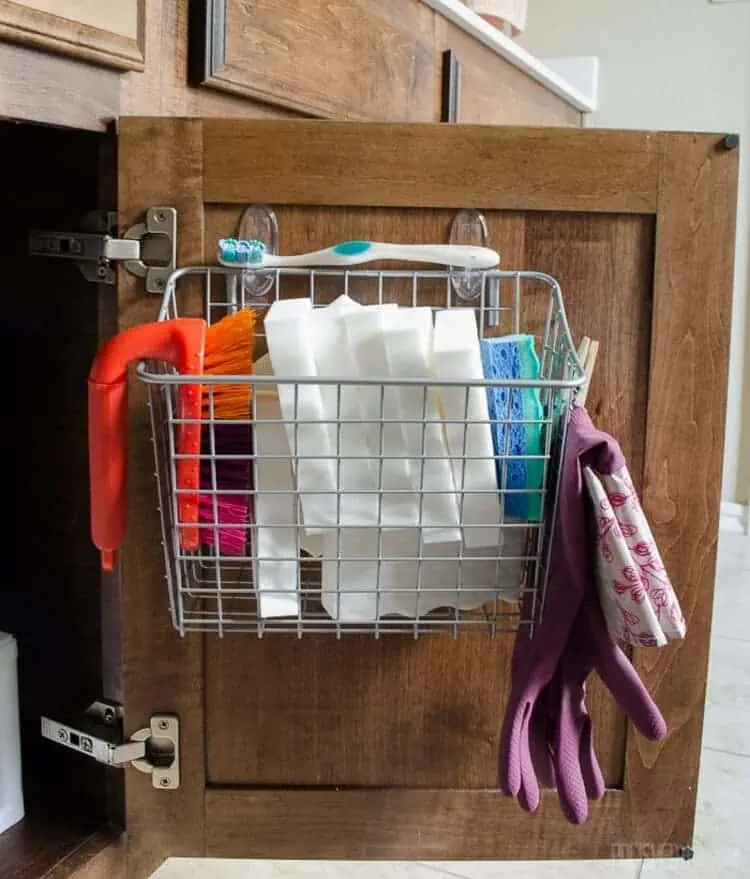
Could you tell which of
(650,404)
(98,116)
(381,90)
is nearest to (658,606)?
(650,404)

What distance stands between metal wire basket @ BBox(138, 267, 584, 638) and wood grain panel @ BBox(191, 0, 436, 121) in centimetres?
27

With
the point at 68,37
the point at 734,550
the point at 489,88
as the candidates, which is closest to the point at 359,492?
the point at 68,37

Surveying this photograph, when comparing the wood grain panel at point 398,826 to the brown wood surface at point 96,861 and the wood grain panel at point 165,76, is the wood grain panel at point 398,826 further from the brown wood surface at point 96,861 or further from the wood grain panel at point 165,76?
the wood grain panel at point 165,76

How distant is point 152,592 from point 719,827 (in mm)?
693

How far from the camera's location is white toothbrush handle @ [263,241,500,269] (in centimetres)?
88

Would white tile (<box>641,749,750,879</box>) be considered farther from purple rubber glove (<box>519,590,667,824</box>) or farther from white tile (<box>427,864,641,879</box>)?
purple rubber glove (<box>519,590,667,824</box>)

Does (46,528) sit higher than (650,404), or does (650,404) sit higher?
(650,404)

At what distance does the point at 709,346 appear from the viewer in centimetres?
92

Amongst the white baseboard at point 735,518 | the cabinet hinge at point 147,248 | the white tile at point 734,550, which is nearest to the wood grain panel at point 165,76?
the cabinet hinge at point 147,248

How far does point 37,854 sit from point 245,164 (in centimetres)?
70

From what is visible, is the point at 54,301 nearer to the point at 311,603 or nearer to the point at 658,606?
the point at 311,603

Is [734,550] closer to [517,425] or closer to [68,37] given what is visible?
[517,425]

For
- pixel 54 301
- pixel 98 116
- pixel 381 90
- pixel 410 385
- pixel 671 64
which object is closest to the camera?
pixel 410 385

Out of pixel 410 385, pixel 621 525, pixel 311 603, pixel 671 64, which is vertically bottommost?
pixel 311 603
